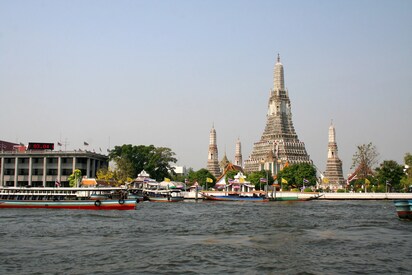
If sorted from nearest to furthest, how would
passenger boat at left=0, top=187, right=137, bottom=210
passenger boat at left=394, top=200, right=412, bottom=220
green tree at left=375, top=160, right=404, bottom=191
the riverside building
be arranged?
passenger boat at left=394, top=200, right=412, bottom=220, passenger boat at left=0, top=187, right=137, bottom=210, green tree at left=375, top=160, right=404, bottom=191, the riverside building

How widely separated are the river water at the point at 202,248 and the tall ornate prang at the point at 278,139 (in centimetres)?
11223

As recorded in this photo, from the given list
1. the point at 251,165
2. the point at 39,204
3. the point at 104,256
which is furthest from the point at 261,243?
the point at 251,165

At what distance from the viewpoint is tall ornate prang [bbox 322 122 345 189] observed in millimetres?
154625

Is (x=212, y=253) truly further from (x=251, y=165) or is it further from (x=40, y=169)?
(x=251, y=165)

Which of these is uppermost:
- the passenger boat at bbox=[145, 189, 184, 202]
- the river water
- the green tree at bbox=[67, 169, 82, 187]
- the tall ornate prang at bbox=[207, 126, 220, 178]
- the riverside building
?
the tall ornate prang at bbox=[207, 126, 220, 178]

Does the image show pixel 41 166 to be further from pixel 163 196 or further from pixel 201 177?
pixel 201 177

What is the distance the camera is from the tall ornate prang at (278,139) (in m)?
153

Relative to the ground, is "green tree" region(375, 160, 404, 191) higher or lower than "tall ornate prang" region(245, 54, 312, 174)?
lower

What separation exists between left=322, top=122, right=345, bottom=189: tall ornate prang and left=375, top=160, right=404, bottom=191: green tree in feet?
141

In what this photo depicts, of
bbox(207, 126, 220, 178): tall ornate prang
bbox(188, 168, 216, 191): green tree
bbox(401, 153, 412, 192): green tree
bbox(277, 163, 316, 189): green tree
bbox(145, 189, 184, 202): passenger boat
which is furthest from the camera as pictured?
bbox(207, 126, 220, 178): tall ornate prang

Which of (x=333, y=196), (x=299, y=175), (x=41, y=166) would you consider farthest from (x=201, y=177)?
(x=41, y=166)

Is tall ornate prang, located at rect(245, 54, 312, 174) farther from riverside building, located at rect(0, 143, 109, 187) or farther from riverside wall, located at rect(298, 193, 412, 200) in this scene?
riverside building, located at rect(0, 143, 109, 187)

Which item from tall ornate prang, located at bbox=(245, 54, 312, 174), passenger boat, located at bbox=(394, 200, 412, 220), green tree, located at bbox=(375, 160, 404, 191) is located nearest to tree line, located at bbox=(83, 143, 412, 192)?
green tree, located at bbox=(375, 160, 404, 191)

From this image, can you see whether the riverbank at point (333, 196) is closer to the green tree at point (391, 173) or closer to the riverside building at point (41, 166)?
the green tree at point (391, 173)
